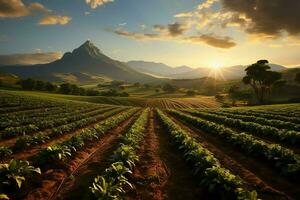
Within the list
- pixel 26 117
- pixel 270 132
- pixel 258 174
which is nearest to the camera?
pixel 258 174

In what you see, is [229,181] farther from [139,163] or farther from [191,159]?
[139,163]

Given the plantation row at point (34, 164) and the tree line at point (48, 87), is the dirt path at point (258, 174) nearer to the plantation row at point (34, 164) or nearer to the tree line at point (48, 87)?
the plantation row at point (34, 164)

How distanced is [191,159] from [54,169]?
25.2 ft

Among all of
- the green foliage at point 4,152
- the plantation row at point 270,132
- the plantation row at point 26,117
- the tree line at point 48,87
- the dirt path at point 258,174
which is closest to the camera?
the dirt path at point 258,174

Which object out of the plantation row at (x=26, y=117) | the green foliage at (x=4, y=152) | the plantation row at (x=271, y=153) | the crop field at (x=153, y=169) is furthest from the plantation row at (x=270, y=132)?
the plantation row at (x=26, y=117)

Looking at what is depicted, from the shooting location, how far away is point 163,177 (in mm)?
13555

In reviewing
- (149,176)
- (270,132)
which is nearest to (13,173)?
(149,176)

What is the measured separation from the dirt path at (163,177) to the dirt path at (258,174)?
8.40 ft

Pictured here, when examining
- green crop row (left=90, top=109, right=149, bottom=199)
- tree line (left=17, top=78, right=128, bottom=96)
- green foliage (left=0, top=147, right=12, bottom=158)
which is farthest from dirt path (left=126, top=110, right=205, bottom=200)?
tree line (left=17, top=78, right=128, bottom=96)

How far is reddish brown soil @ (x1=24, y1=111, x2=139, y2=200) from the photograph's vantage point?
1079 centimetres

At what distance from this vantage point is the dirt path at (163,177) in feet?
36.9

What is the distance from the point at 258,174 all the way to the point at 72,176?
9.54 meters

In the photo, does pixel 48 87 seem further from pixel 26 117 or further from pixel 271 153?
pixel 271 153

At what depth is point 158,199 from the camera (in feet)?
35.4
